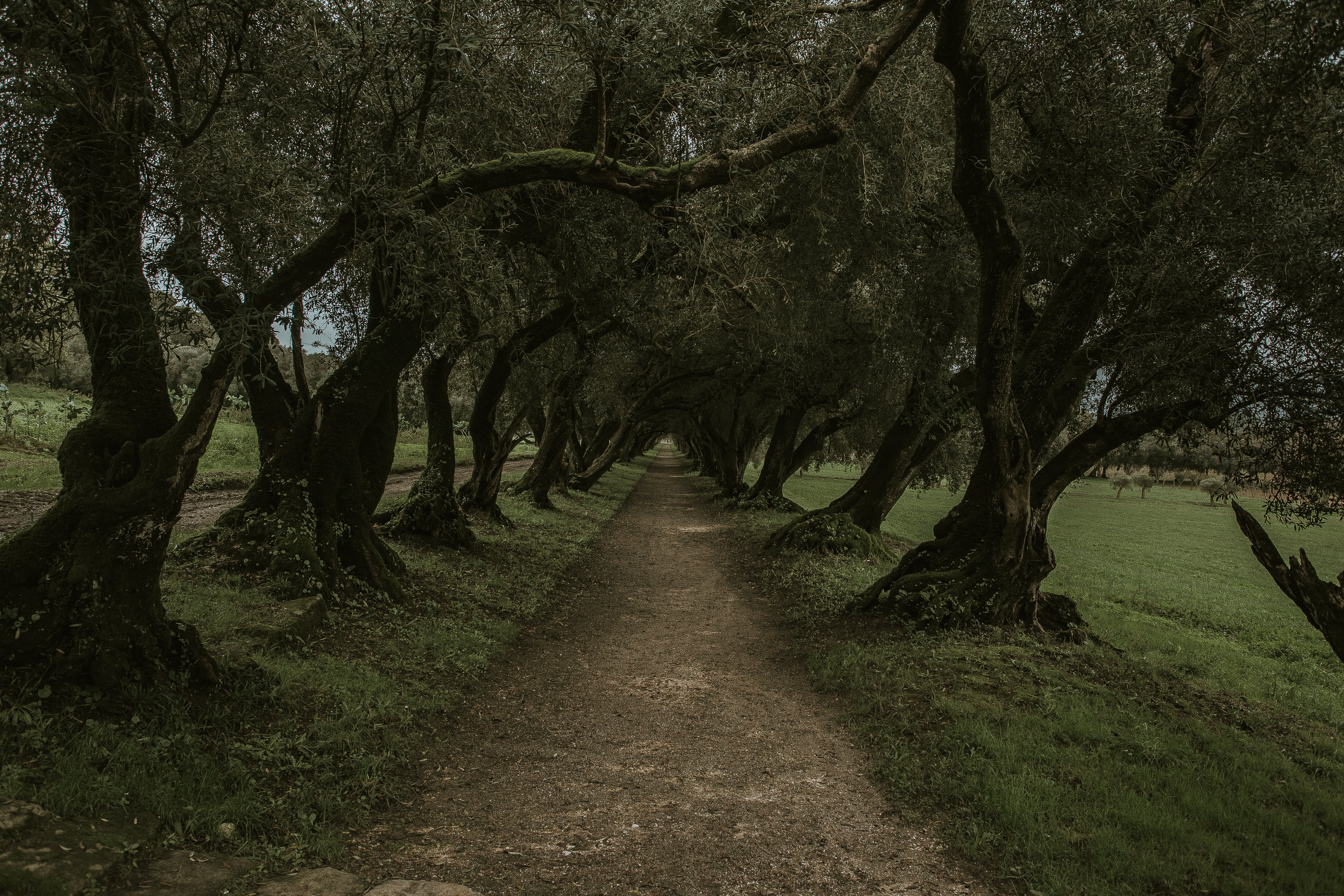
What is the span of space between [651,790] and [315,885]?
93.0 inches

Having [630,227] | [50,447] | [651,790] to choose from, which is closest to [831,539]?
[630,227]

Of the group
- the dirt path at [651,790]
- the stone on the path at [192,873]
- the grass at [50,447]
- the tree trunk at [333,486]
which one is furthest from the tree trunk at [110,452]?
the grass at [50,447]

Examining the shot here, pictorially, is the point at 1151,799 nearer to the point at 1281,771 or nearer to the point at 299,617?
the point at 1281,771

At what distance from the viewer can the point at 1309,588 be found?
5281mm

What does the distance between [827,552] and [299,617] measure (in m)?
10.6

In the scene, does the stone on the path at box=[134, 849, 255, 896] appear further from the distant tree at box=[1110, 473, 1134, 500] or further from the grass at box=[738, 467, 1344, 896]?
the distant tree at box=[1110, 473, 1134, 500]

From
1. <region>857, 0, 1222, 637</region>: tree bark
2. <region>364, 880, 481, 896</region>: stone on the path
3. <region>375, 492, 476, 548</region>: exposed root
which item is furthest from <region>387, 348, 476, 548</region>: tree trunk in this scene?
<region>364, 880, 481, 896</region>: stone on the path

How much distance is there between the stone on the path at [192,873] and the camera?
3.68 m

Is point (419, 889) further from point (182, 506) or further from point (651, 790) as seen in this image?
point (182, 506)

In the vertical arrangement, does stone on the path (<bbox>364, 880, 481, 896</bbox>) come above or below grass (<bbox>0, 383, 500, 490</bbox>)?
below

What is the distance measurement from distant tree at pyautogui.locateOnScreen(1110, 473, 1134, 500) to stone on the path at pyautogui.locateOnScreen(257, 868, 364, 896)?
71.7m

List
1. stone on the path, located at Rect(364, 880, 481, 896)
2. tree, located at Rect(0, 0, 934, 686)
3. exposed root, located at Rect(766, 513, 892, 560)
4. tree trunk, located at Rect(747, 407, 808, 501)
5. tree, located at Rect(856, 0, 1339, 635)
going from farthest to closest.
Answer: tree trunk, located at Rect(747, 407, 808, 501)
exposed root, located at Rect(766, 513, 892, 560)
tree, located at Rect(856, 0, 1339, 635)
tree, located at Rect(0, 0, 934, 686)
stone on the path, located at Rect(364, 880, 481, 896)

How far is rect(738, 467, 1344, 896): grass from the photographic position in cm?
463

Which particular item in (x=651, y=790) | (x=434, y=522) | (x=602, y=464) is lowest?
(x=651, y=790)
